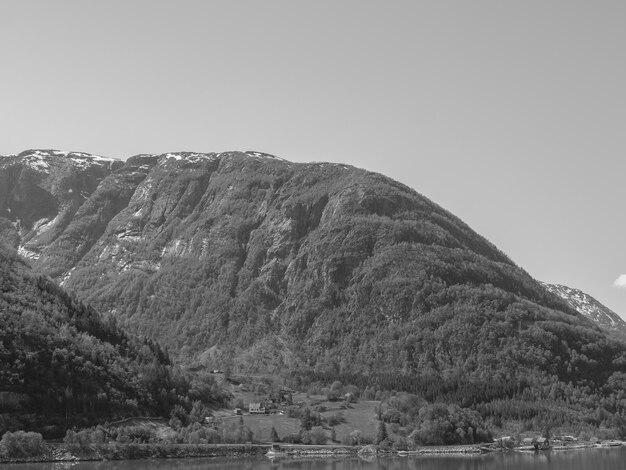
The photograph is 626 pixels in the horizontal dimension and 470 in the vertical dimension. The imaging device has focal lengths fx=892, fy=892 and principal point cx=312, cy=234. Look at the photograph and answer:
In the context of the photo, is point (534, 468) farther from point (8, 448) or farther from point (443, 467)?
Result: point (8, 448)

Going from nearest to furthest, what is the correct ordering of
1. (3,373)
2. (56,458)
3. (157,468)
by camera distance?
(157,468), (56,458), (3,373)

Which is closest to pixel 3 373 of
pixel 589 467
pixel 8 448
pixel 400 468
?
pixel 8 448

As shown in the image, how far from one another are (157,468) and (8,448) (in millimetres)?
31578

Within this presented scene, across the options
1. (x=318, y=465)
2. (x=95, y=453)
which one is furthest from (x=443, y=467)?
(x=95, y=453)

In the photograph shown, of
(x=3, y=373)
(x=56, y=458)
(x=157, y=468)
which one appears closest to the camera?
(x=157, y=468)

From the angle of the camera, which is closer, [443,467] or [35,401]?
[443,467]

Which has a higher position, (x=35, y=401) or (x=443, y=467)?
(x=35, y=401)

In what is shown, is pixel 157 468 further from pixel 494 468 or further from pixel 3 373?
pixel 494 468

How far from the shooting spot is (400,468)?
182250mm

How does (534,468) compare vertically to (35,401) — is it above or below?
below

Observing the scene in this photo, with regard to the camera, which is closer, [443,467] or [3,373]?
[443,467]

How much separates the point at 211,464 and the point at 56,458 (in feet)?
105

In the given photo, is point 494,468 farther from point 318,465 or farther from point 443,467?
point 318,465

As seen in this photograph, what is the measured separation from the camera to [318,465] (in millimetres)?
192875
